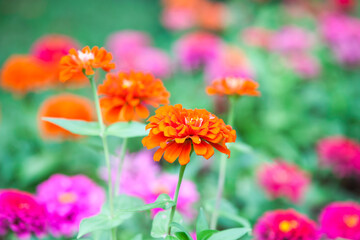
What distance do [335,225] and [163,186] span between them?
0.36m

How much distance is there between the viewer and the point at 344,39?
1700 millimetres

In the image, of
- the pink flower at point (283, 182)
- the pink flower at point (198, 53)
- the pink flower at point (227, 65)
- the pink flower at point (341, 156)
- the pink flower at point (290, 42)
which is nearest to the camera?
the pink flower at point (283, 182)

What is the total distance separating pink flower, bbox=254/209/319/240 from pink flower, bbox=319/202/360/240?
5 cm

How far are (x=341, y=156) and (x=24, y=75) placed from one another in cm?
113

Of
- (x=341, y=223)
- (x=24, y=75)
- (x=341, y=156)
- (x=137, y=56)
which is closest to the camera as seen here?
(x=341, y=223)

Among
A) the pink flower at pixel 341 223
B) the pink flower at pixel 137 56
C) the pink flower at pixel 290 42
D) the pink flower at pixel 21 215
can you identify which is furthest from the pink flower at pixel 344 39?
the pink flower at pixel 21 215

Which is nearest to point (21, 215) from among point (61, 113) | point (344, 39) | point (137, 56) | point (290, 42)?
point (61, 113)

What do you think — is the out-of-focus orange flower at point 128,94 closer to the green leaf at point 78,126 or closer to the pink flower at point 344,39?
the green leaf at point 78,126

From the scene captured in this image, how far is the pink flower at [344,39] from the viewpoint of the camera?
1.65m

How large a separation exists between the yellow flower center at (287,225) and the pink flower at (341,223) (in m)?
0.08

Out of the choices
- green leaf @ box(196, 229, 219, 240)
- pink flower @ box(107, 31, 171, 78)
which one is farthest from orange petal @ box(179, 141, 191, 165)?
pink flower @ box(107, 31, 171, 78)

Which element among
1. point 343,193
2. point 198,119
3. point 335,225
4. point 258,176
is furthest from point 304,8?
point 198,119

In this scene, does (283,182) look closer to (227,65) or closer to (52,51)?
(227,65)

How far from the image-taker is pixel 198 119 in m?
0.48
